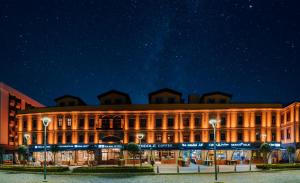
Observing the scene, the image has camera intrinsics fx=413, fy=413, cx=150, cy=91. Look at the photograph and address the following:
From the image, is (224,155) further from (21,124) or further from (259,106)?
(21,124)

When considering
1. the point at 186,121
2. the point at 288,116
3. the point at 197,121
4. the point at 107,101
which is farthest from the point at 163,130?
the point at 288,116

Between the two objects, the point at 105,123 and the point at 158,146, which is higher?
the point at 105,123

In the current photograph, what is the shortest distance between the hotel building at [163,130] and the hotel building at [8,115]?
20.9 metres

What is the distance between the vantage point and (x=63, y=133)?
220 ft

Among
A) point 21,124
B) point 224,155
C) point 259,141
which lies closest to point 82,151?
point 21,124

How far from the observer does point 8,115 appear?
290 feet

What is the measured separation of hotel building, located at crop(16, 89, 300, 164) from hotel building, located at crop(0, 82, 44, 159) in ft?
68.4

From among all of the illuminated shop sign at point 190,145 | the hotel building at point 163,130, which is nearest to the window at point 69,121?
the hotel building at point 163,130

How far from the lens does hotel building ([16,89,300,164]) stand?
65562mm

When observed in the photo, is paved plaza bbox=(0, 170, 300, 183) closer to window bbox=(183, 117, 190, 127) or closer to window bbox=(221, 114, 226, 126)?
window bbox=(221, 114, 226, 126)

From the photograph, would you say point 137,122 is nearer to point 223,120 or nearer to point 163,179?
point 223,120

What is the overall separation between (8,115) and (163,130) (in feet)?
128

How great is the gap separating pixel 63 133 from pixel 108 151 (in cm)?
787

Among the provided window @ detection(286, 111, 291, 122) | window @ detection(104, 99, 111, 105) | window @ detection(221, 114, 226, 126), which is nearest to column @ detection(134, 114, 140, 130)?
window @ detection(104, 99, 111, 105)
